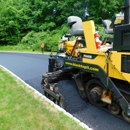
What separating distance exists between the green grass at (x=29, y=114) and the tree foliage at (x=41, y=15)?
52.1 feet

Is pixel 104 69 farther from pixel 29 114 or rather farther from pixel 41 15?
pixel 41 15

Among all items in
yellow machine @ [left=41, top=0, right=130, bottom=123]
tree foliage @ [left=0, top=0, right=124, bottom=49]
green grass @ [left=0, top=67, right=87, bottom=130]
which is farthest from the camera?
tree foliage @ [left=0, top=0, right=124, bottom=49]

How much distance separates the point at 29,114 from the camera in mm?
3523

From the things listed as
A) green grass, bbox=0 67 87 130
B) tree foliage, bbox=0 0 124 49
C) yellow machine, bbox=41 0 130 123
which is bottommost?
green grass, bbox=0 67 87 130

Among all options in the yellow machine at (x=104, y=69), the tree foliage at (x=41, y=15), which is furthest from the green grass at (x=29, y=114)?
the tree foliage at (x=41, y=15)

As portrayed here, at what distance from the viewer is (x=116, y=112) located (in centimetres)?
345

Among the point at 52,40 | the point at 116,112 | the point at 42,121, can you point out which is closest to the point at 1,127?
Answer: the point at 42,121

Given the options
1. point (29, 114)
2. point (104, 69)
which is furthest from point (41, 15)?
point (104, 69)

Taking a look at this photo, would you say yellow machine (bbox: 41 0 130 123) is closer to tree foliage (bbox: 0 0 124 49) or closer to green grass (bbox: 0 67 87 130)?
green grass (bbox: 0 67 87 130)

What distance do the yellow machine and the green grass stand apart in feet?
1.35

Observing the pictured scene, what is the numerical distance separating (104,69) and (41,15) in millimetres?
24137

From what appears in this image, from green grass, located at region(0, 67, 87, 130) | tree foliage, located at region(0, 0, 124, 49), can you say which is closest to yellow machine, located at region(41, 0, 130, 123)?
green grass, located at region(0, 67, 87, 130)

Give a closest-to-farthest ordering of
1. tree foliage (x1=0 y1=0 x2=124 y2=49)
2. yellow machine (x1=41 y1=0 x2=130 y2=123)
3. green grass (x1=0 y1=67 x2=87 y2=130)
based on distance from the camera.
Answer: yellow machine (x1=41 y1=0 x2=130 y2=123), green grass (x1=0 y1=67 x2=87 y2=130), tree foliage (x1=0 y1=0 x2=124 y2=49)

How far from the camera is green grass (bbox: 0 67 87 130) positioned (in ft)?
10.1
